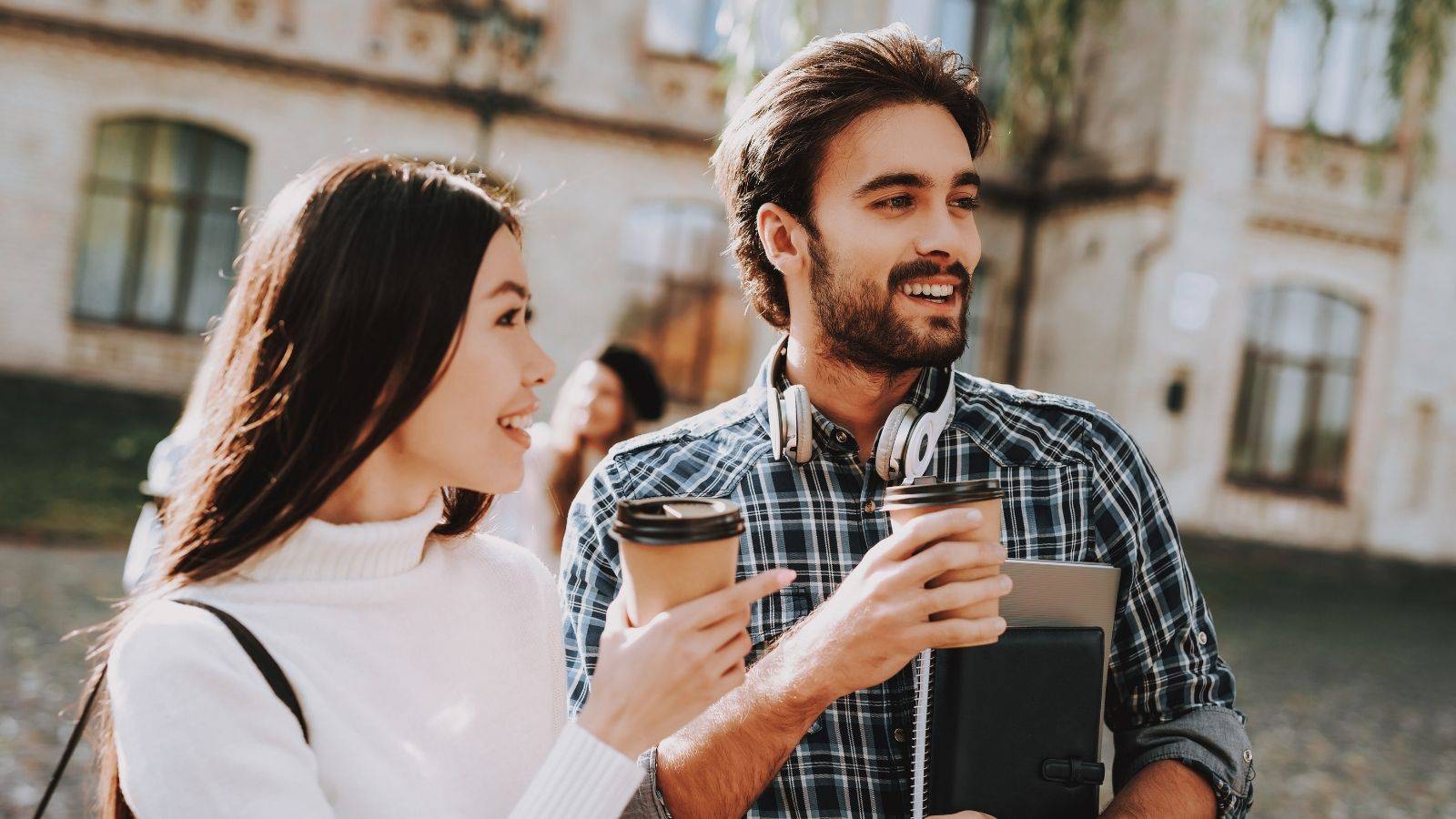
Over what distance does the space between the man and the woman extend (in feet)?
1.04

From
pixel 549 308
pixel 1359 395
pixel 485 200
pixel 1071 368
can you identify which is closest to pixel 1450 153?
pixel 1359 395

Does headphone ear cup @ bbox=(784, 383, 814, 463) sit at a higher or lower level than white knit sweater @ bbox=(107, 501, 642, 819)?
higher

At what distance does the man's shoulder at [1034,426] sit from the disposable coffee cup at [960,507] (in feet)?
1.73

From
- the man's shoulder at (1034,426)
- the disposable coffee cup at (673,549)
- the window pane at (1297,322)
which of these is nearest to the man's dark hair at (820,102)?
the man's shoulder at (1034,426)

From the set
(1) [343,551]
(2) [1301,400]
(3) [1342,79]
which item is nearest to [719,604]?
(1) [343,551]

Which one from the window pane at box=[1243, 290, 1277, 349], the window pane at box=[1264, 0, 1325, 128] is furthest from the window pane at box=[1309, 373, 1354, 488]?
the window pane at box=[1264, 0, 1325, 128]

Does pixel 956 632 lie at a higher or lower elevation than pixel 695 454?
lower

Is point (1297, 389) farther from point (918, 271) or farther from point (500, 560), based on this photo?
point (500, 560)

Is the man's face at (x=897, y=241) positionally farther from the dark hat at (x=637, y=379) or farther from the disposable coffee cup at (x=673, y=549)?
the dark hat at (x=637, y=379)

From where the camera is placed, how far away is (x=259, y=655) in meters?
1.33

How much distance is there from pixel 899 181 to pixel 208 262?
44.3 feet

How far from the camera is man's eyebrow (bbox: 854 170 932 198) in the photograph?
199cm

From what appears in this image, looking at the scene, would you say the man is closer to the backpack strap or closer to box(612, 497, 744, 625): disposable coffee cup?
box(612, 497, 744, 625): disposable coffee cup

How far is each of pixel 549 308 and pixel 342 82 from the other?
144 inches
